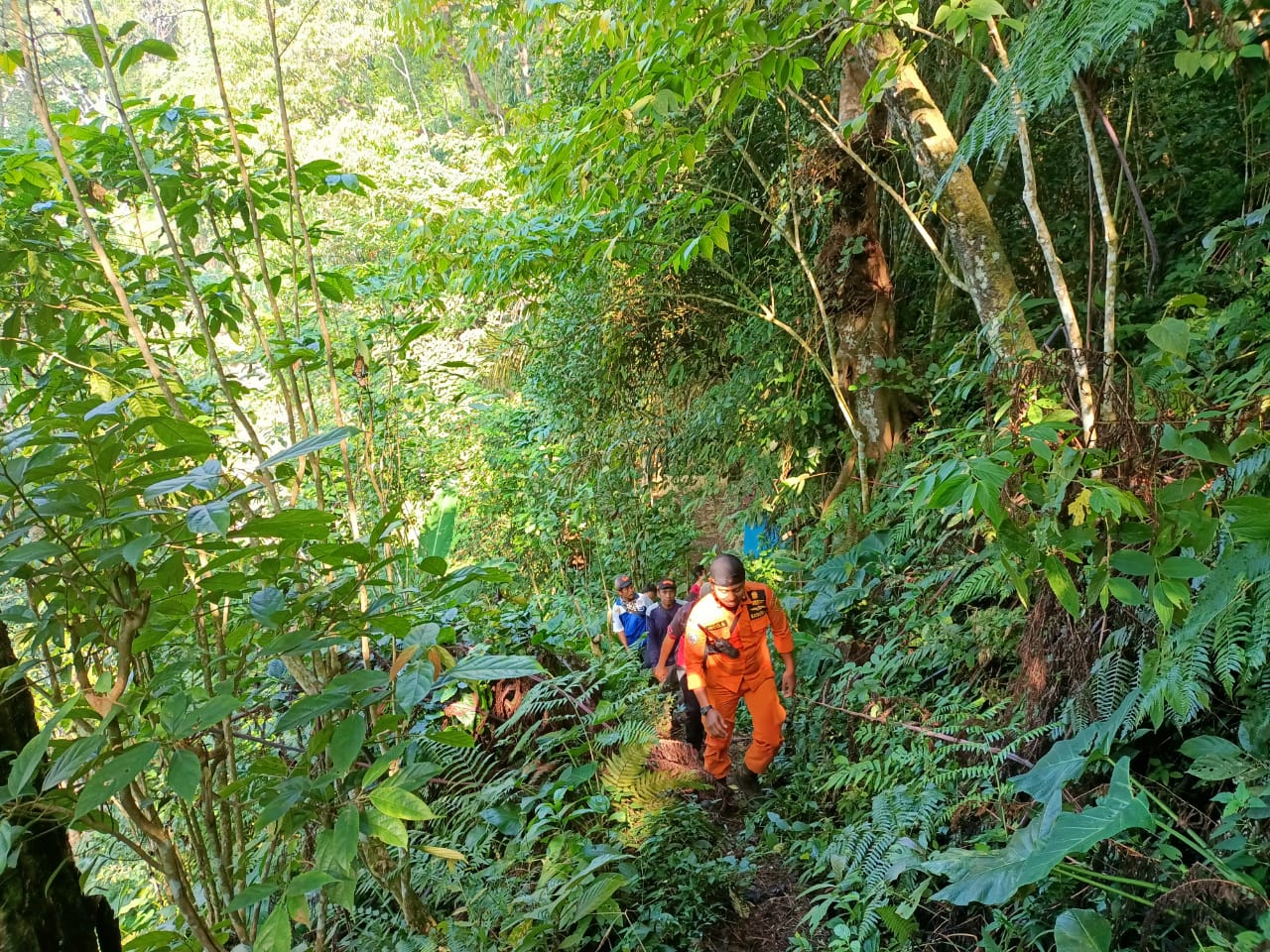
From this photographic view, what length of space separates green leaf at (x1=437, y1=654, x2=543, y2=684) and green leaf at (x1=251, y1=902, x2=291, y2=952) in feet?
1.48

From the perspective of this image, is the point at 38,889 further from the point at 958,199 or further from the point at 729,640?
the point at 958,199

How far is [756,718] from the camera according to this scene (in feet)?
14.5

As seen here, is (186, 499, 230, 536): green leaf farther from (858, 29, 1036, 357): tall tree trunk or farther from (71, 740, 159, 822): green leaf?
(858, 29, 1036, 357): tall tree trunk

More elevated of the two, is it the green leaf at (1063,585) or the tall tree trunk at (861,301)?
the tall tree trunk at (861,301)

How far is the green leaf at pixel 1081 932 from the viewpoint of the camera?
1890 mm

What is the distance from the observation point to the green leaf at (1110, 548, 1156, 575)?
6.71ft

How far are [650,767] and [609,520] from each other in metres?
5.07

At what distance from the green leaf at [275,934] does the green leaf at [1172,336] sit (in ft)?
7.81

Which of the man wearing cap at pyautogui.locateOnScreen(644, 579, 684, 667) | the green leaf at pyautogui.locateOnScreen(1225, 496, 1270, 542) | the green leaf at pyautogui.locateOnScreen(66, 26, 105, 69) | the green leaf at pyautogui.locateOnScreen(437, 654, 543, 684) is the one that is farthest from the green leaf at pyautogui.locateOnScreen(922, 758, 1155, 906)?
the man wearing cap at pyautogui.locateOnScreen(644, 579, 684, 667)

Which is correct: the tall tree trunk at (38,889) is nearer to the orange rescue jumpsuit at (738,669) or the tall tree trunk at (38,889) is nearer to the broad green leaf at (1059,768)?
the broad green leaf at (1059,768)

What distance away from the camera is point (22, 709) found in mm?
1435

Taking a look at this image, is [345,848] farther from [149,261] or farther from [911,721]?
[911,721]

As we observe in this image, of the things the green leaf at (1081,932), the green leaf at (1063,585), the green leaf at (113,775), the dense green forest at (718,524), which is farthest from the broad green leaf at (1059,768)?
the green leaf at (113,775)

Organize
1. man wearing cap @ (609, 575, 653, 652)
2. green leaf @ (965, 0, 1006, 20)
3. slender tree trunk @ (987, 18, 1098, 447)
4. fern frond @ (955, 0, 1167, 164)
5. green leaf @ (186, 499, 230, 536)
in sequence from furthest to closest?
man wearing cap @ (609, 575, 653, 652) < slender tree trunk @ (987, 18, 1098, 447) < green leaf @ (965, 0, 1006, 20) < fern frond @ (955, 0, 1167, 164) < green leaf @ (186, 499, 230, 536)
